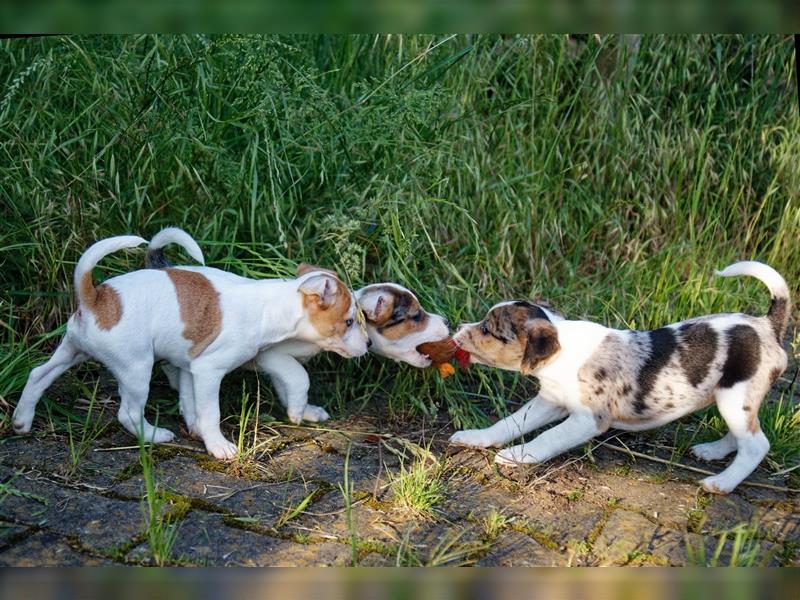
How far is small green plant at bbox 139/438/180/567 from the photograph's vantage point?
3.11 m

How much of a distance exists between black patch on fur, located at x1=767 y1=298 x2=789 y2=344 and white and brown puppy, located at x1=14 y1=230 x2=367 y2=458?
6.59ft

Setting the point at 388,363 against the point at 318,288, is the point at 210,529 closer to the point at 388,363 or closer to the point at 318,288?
the point at 318,288

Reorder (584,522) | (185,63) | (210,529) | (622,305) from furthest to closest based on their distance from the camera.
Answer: (622,305) < (185,63) < (584,522) < (210,529)

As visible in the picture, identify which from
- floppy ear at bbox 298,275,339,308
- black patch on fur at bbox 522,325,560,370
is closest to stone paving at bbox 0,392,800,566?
black patch on fur at bbox 522,325,560,370

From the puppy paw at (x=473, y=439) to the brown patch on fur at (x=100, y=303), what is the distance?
173 centimetres

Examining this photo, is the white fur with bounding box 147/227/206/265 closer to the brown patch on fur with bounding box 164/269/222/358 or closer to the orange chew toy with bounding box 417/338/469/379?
the brown patch on fur with bounding box 164/269/222/358

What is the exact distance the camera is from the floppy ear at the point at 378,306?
4.68 metres

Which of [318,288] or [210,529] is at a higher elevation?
[318,288]

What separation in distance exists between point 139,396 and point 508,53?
13.2 ft

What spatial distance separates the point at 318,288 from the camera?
14.6 ft

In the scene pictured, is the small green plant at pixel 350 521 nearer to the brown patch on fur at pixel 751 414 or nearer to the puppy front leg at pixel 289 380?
the puppy front leg at pixel 289 380

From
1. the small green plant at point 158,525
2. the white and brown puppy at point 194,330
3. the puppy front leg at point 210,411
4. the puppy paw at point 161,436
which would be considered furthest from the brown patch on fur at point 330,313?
the small green plant at point 158,525
